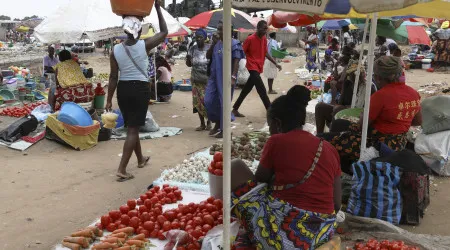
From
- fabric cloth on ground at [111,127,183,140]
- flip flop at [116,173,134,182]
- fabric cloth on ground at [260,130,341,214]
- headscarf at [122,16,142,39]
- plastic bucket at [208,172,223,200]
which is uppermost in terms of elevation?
headscarf at [122,16,142,39]

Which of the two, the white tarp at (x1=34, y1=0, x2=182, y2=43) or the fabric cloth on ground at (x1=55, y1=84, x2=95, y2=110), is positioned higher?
the white tarp at (x1=34, y1=0, x2=182, y2=43)

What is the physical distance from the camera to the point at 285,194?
9.18ft

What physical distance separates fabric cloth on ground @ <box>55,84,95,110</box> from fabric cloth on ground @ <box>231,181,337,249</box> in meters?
5.53

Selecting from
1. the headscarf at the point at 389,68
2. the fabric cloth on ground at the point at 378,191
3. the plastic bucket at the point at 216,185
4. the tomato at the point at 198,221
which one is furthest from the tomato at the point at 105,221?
the headscarf at the point at 389,68

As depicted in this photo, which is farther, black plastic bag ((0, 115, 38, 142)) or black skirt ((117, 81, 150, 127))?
black plastic bag ((0, 115, 38, 142))

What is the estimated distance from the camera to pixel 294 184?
2732mm

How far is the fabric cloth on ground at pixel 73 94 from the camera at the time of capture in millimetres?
7605

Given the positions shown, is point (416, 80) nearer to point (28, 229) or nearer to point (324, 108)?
point (324, 108)

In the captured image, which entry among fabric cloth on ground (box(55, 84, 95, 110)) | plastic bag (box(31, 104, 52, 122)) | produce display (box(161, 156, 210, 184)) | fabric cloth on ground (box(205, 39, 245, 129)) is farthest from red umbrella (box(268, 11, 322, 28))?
plastic bag (box(31, 104, 52, 122))

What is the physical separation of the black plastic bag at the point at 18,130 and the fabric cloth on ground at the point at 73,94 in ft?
1.74

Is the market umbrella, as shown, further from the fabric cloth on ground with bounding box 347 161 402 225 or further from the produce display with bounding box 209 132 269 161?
the fabric cloth on ground with bounding box 347 161 402 225

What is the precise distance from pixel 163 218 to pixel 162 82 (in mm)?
→ 7451

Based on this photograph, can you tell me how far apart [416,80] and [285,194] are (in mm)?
14403

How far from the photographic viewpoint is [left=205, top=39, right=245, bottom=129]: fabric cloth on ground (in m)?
6.83
